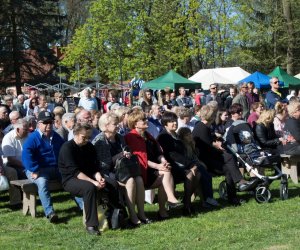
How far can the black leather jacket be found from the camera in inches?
399

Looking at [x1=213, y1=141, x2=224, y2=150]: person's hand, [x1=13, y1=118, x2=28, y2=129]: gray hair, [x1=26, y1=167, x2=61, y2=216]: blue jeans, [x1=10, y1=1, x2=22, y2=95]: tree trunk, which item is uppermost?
[x1=10, y1=1, x2=22, y2=95]: tree trunk

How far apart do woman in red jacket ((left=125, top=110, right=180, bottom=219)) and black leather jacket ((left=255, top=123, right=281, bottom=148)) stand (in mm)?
2724

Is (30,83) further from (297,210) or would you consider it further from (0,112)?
(297,210)

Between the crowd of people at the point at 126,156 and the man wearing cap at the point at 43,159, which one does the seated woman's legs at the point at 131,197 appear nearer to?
the crowd of people at the point at 126,156

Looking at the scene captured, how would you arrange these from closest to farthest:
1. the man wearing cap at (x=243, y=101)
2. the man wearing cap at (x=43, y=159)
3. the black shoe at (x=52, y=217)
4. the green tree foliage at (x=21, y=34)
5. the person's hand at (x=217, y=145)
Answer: the black shoe at (x=52, y=217), the man wearing cap at (x=43, y=159), the person's hand at (x=217, y=145), the man wearing cap at (x=243, y=101), the green tree foliage at (x=21, y=34)

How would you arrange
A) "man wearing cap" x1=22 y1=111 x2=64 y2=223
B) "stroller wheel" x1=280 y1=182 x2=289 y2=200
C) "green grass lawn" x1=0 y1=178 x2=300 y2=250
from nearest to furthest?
1. "green grass lawn" x1=0 y1=178 x2=300 y2=250
2. "man wearing cap" x1=22 y1=111 x2=64 y2=223
3. "stroller wheel" x1=280 y1=182 x2=289 y2=200

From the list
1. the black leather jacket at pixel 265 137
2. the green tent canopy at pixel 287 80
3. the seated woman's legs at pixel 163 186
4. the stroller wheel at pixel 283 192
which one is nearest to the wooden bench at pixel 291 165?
the black leather jacket at pixel 265 137

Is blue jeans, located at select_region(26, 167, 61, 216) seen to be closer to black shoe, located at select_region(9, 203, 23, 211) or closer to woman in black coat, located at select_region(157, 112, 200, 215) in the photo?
black shoe, located at select_region(9, 203, 23, 211)

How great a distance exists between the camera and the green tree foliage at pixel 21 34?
3694 centimetres

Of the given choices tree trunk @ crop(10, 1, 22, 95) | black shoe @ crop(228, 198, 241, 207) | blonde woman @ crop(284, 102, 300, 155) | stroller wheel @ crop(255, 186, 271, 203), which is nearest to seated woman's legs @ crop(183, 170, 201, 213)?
black shoe @ crop(228, 198, 241, 207)

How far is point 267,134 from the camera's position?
10258 millimetres

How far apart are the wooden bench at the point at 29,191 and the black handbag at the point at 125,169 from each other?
1.26 meters

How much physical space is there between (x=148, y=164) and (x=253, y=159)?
2.05m

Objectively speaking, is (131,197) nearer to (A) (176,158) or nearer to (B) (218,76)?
(A) (176,158)
